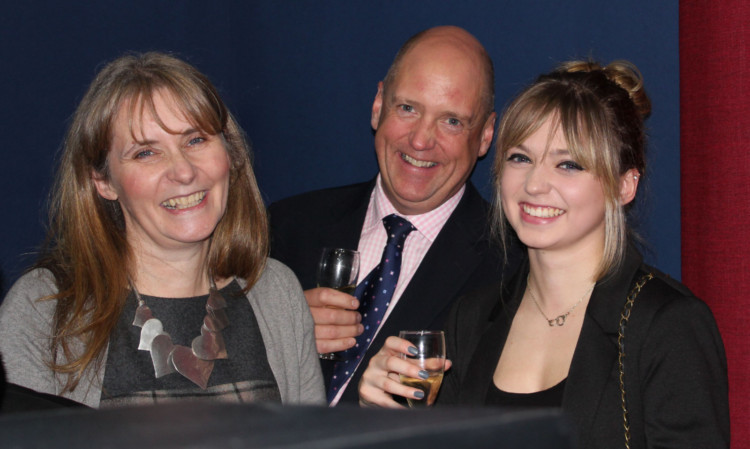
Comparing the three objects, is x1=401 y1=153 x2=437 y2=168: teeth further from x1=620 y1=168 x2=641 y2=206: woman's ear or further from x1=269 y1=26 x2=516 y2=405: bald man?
x1=620 y1=168 x2=641 y2=206: woman's ear

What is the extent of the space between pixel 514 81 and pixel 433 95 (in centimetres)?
30

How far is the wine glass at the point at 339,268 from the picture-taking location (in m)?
2.37

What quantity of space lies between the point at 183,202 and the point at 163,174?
93 millimetres

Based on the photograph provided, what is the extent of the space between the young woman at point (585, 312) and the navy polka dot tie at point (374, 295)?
0.45 m

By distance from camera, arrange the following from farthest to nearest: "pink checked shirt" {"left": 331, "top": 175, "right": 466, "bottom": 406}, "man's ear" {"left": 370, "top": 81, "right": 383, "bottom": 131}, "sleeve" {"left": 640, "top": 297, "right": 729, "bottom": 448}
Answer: "man's ear" {"left": 370, "top": 81, "right": 383, "bottom": 131}, "pink checked shirt" {"left": 331, "top": 175, "right": 466, "bottom": 406}, "sleeve" {"left": 640, "top": 297, "right": 729, "bottom": 448}

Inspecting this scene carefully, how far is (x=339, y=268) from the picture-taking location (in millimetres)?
2365

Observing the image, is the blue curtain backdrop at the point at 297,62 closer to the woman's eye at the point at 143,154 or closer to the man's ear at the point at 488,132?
the man's ear at the point at 488,132

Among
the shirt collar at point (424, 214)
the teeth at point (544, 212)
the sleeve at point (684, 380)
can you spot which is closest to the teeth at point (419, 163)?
the shirt collar at point (424, 214)

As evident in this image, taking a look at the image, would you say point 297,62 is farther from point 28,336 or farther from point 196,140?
point 28,336

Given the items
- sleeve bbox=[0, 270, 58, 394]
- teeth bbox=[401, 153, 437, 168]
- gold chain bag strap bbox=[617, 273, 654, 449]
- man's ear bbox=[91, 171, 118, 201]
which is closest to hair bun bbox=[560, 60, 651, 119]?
gold chain bag strap bbox=[617, 273, 654, 449]

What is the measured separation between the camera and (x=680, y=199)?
2314mm

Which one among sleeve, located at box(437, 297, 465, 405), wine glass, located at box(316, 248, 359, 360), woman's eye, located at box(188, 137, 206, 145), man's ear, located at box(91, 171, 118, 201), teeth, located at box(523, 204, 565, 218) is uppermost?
woman's eye, located at box(188, 137, 206, 145)

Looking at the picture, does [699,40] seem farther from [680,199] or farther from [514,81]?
[514,81]

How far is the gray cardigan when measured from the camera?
1814 millimetres
